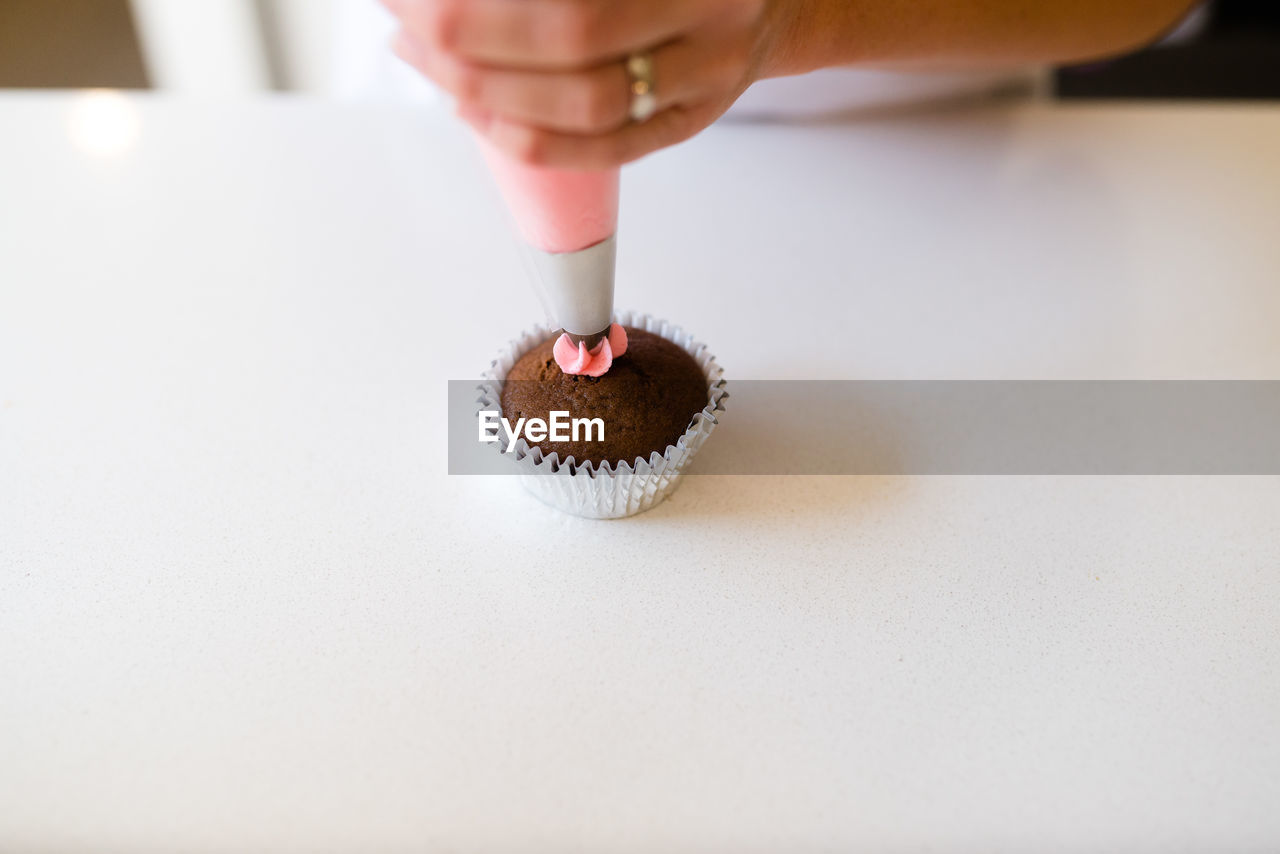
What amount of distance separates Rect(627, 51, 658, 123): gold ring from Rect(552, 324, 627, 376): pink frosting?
0.24 meters

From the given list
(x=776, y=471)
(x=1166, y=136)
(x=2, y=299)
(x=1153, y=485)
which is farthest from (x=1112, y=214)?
(x=2, y=299)

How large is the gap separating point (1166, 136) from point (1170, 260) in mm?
320

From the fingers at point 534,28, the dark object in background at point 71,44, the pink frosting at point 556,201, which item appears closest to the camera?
the fingers at point 534,28

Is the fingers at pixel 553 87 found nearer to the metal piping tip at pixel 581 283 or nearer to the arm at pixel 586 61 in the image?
the arm at pixel 586 61

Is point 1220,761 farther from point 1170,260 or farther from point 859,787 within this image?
point 1170,260

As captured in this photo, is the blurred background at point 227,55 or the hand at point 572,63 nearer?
the hand at point 572,63

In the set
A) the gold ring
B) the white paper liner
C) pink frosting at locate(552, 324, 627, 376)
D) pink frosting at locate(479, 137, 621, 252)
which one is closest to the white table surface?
the white paper liner

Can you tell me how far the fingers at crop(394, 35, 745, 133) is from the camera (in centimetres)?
52

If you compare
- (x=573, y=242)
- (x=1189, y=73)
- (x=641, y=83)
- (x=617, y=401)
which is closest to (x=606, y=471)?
(x=617, y=401)

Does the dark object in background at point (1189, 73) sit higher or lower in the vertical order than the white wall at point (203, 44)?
lower

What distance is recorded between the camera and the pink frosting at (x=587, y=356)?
759mm

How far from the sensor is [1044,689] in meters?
0.67

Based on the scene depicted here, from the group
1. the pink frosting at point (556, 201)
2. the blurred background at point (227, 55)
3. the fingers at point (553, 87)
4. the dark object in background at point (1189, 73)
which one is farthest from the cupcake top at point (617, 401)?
the dark object in background at point (1189, 73)

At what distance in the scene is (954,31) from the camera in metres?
0.98
